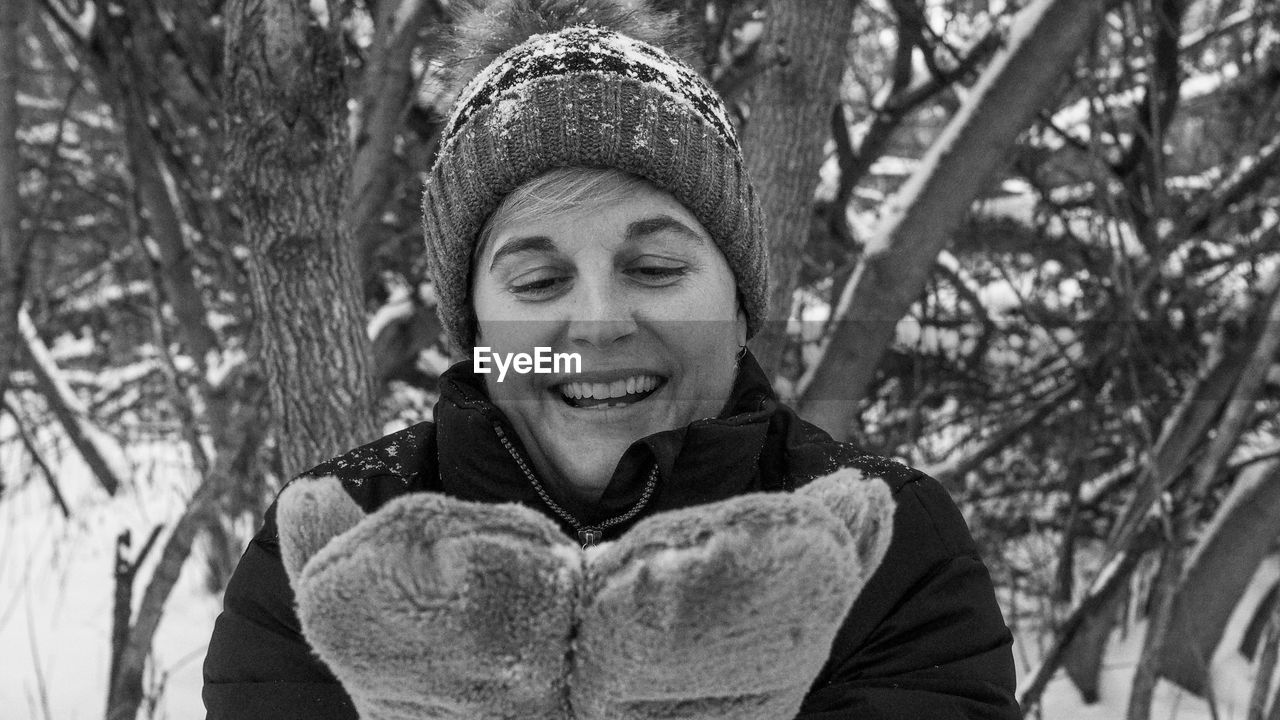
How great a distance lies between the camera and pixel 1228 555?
3627mm

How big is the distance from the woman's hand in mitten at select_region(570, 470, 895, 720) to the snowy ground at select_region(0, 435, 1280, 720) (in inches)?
107

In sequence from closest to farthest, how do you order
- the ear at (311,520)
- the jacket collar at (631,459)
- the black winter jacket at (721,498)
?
the ear at (311,520)
the black winter jacket at (721,498)
the jacket collar at (631,459)

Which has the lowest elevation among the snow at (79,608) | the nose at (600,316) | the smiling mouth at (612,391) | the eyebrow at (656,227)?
the snow at (79,608)

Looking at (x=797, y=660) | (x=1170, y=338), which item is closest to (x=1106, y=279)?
(x=1170, y=338)

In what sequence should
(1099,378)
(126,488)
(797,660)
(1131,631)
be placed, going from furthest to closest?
(1131,631), (1099,378), (126,488), (797,660)

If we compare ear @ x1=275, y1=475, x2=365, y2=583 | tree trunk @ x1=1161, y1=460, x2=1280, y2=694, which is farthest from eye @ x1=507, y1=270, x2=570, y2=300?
tree trunk @ x1=1161, y1=460, x2=1280, y2=694

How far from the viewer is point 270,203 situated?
192cm

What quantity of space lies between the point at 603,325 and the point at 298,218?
0.90 metres

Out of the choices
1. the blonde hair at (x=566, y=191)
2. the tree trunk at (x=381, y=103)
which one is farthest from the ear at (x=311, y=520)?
the tree trunk at (x=381, y=103)

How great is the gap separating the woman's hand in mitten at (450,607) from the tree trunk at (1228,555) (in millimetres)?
3278

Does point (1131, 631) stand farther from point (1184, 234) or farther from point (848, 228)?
point (848, 228)

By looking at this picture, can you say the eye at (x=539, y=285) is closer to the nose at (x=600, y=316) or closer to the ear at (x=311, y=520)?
the nose at (x=600, y=316)

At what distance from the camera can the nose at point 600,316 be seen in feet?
4.21

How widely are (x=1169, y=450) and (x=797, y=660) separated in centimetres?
300
